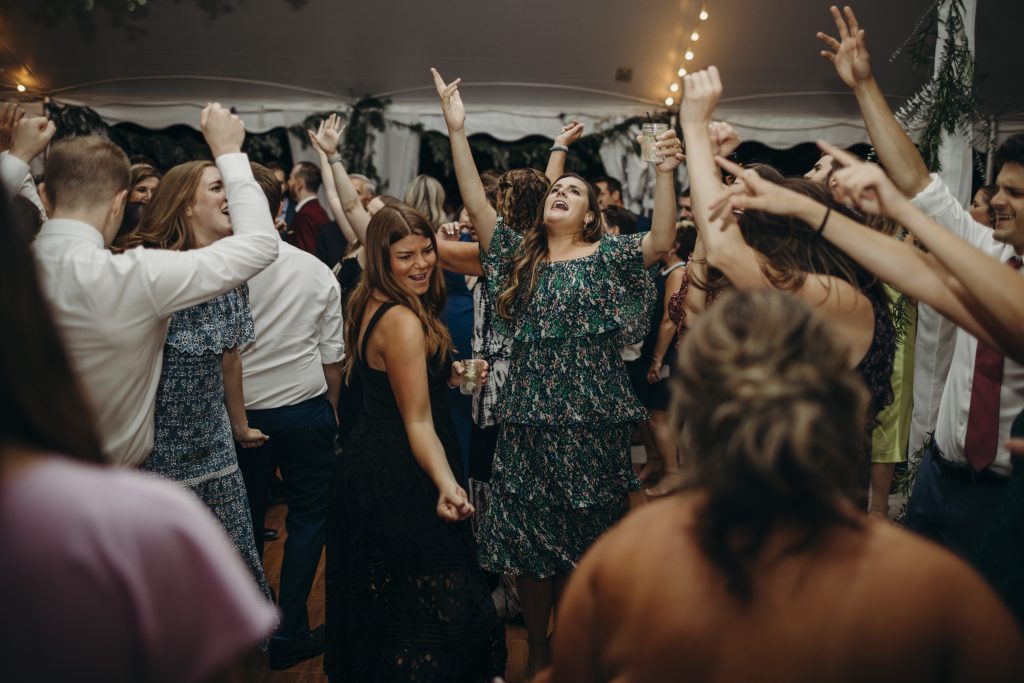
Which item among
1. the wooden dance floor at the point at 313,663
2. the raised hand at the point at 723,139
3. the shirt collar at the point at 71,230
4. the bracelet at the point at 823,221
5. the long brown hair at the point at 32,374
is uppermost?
the raised hand at the point at 723,139

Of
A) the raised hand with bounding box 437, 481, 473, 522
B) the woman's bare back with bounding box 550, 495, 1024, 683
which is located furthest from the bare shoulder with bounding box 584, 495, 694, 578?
the raised hand with bounding box 437, 481, 473, 522

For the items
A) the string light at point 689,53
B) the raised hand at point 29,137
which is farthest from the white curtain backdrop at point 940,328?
the raised hand at point 29,137

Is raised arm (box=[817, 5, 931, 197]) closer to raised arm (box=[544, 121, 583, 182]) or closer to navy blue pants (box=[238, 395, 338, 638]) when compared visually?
raised arm (box=[544, 121, 583, 182])

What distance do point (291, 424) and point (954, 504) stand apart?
2.02 metres

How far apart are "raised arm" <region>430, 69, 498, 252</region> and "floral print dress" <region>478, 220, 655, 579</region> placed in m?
0.32

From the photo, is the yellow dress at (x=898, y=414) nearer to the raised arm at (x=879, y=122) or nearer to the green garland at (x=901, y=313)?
the green garland at (x=901, y=313)

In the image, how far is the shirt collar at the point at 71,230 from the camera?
5.60ft

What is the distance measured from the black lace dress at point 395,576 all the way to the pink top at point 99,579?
139cm

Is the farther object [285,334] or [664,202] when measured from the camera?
[285,334]

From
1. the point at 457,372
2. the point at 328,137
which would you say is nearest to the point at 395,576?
the point at 457,372

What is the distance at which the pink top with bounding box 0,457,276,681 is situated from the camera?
706mm

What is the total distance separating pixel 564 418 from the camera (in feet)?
8.07

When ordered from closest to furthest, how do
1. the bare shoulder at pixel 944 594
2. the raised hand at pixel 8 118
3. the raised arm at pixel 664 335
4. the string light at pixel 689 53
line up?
1. the bare shoulder at pixel 944 594
2. the raised hand at pixel 8 118
3. the raised arm at pixel 664 335
4. the string light at pixel 689 53

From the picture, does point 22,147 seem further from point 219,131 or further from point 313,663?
point 313,663
